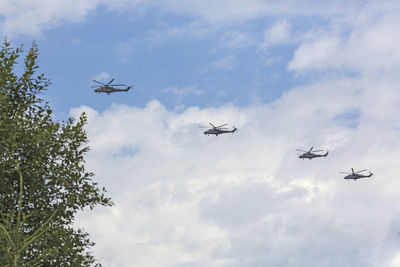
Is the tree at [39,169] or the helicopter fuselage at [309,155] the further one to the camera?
the helicopter fuselage at [309,155]

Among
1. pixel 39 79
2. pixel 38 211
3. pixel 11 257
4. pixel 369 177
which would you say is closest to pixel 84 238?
pixel 38 211

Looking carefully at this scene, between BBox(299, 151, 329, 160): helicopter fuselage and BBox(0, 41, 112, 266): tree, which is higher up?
BBox(299, 151, 329, 160): helicopter fuselage

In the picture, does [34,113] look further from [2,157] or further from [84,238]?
[84,238]

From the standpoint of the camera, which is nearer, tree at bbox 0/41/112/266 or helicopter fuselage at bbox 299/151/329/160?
tree at bbox 0/41/112/266

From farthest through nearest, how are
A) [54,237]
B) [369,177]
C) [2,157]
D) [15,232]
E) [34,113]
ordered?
[369,177]
[34,113]
[54,237]
[2,157]
[15,232]

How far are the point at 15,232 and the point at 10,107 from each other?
2175 centimetres

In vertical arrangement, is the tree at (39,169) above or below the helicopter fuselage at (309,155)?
Answer: below

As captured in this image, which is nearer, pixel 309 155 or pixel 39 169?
pixel 39 169

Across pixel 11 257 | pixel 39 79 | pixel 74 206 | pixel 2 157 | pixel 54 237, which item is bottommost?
pixel 11 257

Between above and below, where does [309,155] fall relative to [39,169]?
above

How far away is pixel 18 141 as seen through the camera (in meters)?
23.6

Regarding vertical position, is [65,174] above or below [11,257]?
above

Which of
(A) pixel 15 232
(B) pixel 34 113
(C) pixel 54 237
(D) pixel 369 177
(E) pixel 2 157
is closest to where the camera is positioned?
(A) pixel 15 232

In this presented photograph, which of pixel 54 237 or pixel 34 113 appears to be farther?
pixel 34 113
